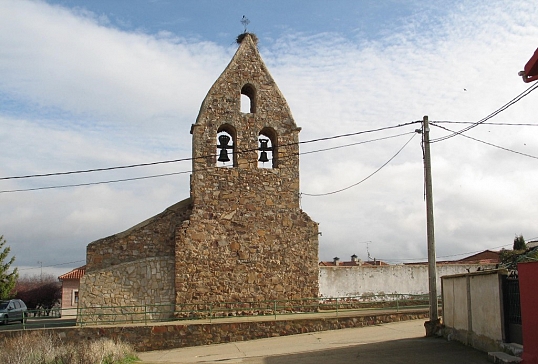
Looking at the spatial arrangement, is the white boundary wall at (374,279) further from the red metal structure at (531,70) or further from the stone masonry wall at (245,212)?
the red metal structure at (531,70)

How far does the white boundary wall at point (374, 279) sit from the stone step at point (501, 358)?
1139 cm

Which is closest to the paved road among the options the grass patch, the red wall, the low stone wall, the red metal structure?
the low stone wall

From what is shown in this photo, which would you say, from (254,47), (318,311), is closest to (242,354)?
(318,311)

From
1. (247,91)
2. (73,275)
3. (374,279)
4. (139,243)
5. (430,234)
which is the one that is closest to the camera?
(430,234)

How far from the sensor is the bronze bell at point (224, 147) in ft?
71.2

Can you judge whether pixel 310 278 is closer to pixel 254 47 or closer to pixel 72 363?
pixel 254 47

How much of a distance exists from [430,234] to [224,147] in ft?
28.2

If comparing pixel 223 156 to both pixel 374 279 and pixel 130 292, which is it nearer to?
pixel 130 292

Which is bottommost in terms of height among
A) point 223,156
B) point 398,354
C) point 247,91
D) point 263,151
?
point 398,354

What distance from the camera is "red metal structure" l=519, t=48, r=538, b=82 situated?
9.94 m

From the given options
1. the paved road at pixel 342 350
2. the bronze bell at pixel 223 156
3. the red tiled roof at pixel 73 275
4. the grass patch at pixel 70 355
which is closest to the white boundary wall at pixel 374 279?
the paved road at pixel 342 350

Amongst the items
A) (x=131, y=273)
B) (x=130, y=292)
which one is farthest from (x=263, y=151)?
(x=130, y=292)

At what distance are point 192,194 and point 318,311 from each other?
6594 millimetres

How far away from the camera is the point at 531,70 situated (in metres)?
10.2
